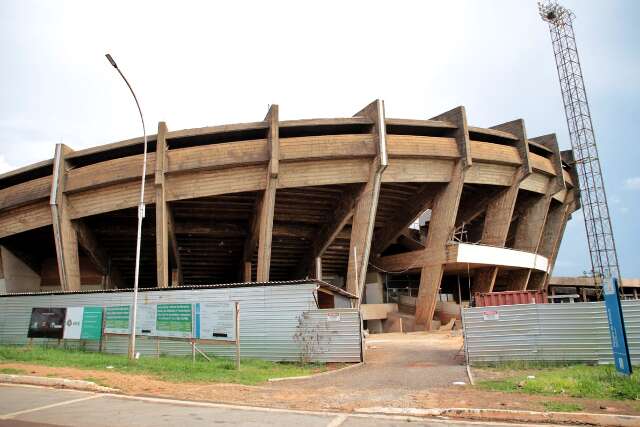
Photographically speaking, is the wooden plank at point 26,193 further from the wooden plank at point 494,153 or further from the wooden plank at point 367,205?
the wooden plank at point 494,153

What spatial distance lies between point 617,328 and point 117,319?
55.8ft

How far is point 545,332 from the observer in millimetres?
13336

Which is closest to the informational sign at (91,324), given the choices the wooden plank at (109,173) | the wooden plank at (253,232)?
the wooden plank at (109,173)

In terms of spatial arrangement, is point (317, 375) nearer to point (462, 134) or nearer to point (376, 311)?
point (462, 134)

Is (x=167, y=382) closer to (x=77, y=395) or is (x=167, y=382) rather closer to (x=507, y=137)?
(x=77, y=395)

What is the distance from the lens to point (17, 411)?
6.75 metres

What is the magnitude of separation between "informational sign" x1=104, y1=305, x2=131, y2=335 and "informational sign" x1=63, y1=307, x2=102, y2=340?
33 centimetres

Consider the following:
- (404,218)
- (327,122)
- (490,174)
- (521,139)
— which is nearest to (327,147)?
(327,122)

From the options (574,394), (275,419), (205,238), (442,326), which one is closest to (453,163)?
(442,326)

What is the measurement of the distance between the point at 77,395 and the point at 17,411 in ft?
5.70

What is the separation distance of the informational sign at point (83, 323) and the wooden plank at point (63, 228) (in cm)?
1335

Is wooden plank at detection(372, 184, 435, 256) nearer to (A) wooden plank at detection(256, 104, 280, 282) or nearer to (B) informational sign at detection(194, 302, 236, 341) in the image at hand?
(A) wooden plank at detection(256, 104, 280, 282)

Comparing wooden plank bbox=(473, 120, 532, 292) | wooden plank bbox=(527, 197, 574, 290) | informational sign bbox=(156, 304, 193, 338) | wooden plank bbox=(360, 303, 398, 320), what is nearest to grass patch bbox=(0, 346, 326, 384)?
informational sign bbox=(156, 304, 193, 338)

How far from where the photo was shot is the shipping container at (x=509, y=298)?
20.1m
